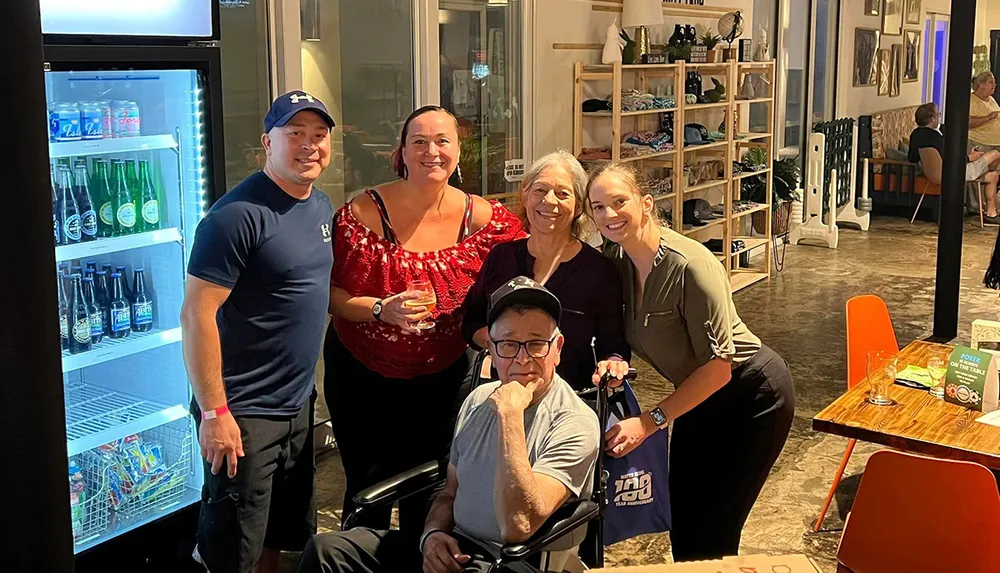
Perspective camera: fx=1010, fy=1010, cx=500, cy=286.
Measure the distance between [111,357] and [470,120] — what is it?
3.15 metres

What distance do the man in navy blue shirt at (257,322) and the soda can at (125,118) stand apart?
1.84ft

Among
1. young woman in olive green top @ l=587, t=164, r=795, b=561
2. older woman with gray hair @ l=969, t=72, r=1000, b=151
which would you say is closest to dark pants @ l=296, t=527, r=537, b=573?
young woman in olive green top @ l=587, t=164, r=795, b=561

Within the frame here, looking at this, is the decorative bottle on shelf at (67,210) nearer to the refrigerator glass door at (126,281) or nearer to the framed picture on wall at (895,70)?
the refrigerator glass door at (126,281)

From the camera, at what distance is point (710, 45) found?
7.82m

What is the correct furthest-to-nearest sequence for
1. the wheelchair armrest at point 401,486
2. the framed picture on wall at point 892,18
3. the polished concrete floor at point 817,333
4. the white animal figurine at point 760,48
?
1. the framed picture on wall at point 892,18
2. the white animal figurine at point 760,48
3. the polished concrete floor at point 817,333
4. the wheelchair armrest at point 401,486

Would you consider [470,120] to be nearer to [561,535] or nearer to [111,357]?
[111,357]

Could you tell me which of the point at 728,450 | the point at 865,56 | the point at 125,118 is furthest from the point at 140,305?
the point at 865,56

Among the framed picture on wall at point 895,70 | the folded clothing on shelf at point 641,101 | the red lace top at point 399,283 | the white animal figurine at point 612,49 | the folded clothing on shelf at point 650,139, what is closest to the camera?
the red lace top at point 399,283

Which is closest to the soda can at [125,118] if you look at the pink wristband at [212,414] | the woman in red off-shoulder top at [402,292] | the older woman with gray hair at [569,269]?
the woman in red off-shoulder top at [402,292]

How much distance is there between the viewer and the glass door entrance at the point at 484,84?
555cm

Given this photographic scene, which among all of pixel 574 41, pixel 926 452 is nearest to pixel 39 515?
pixel 926 452

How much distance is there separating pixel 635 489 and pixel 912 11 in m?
13.2

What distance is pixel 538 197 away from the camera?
277 centimetres

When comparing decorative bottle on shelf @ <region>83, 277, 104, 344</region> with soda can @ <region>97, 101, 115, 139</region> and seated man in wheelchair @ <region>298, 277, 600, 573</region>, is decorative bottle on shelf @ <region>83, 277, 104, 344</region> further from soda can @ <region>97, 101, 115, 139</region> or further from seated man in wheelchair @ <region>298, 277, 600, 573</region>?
seated man in wheelchair @ <region>298, 277, 600, 573</region>
